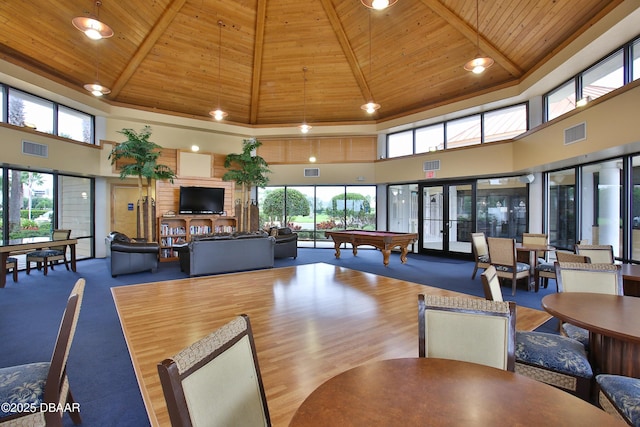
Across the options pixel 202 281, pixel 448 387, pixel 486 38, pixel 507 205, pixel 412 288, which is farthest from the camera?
pixel 507 205

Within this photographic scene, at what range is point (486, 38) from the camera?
6910 millimetres

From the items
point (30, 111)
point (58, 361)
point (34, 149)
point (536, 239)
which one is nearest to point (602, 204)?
point (536, 239)

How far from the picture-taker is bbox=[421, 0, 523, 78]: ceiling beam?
21.8 ft

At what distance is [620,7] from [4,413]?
7.65 metres

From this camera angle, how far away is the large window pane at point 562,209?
6.62 meters

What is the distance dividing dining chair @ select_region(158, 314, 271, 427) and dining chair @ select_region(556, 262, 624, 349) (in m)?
2.85

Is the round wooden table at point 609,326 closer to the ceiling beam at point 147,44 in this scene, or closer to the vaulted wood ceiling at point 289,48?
the vaulted wood ceiling at point 289,48

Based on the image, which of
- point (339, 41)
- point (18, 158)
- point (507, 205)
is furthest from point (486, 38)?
point (18, 158)

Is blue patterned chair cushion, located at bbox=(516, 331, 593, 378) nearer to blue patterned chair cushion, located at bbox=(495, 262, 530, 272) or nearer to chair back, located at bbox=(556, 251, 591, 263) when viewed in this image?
chair back, located at bbox=(556, 251, 591, 263)

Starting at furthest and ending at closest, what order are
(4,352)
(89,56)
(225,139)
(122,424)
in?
1. (225,139)
2. (89,56)
3. (4,352)
4. (122,424)

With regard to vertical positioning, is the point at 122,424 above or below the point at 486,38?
below

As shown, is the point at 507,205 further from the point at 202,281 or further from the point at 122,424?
the point at 122,424

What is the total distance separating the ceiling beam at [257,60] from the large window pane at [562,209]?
25.7 ft

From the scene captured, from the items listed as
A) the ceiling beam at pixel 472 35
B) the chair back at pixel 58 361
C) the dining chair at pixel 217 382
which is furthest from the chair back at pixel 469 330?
the ceiling beam at pixel 472 35
